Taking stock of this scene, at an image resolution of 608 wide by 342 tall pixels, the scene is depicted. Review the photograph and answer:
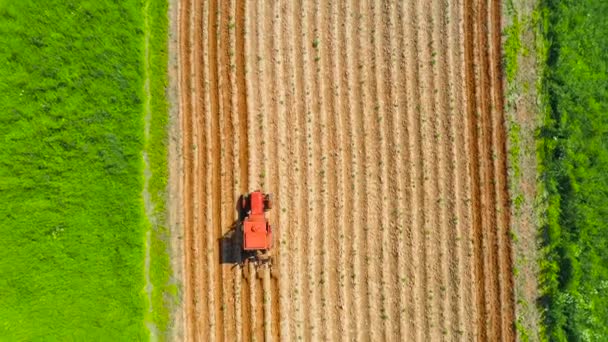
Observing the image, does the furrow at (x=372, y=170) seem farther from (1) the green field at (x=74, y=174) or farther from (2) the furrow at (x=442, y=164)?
(1) the green field at (x=74, y=174)

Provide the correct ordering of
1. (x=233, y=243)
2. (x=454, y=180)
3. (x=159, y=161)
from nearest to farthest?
(x=159, y=161) → (x=233, y=243) → (x=454, y=180)

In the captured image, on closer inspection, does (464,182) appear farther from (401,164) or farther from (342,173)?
(342,173)

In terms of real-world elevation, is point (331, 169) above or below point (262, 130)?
below

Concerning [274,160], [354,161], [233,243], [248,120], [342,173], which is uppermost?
[248,120]

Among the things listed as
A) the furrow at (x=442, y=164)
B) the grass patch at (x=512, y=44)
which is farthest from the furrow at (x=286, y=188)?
the grass patch at (x=512, y=44)

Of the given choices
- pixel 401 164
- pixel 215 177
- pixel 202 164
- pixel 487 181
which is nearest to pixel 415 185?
pixel 401 164
